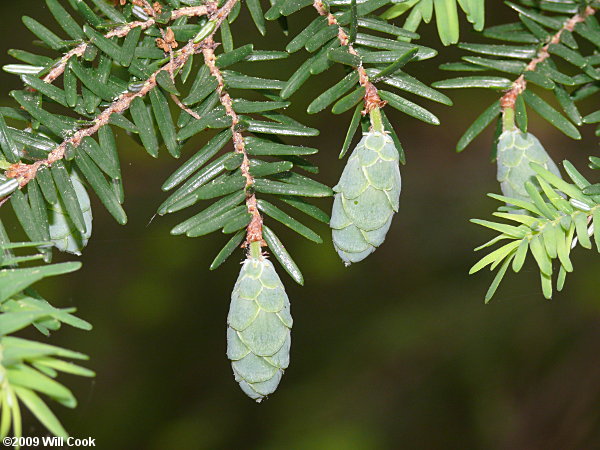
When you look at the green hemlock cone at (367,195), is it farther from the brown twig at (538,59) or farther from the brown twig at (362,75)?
the brown twig at (538,59)

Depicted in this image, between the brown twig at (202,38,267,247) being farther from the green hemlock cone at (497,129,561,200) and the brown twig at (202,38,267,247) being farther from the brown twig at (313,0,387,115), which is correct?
the green hemlock cone at (497,129,561,200)

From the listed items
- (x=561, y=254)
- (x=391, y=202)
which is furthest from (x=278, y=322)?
(x=561, y=254)

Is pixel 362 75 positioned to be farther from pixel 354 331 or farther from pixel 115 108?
pixel 354 331

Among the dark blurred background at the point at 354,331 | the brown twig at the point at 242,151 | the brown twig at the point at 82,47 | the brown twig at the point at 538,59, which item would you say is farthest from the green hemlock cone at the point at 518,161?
the dark blurred background at the point at 354,331

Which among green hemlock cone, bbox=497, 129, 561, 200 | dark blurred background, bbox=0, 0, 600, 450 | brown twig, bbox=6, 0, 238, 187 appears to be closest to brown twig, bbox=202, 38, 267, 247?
brown twig, bbox=6, 0, 238, 187

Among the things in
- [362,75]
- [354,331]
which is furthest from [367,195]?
[354,331]

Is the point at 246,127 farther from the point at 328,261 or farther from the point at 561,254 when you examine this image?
the point at 328,261
